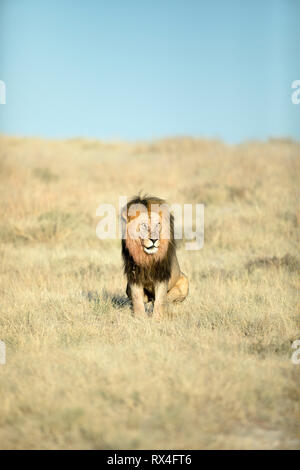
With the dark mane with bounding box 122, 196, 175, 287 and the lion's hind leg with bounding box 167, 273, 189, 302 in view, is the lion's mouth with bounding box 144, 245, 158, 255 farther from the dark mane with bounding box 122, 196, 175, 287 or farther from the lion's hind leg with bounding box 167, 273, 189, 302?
the lion's hind leg with bounding box 167, 273, 189, 302

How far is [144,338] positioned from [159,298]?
78 centimetres

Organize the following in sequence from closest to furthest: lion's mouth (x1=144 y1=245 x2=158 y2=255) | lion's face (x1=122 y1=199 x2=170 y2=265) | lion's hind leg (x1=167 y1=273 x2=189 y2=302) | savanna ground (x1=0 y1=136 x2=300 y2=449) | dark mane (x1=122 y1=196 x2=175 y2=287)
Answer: savanna ground (x1=0 y1=136 x2=300 y2=449), lion's face (x1=122 y1=199 x2=170 y2=265), lion's mouth (x1=144 y1=245 x2=158 y2=255), dark mane (x1=122 y1=196 x2=175 y2=287), lion's hind leg (x1=167 y1=273 x2=189 y2=302)

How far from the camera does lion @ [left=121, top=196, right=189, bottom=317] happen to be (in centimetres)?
525

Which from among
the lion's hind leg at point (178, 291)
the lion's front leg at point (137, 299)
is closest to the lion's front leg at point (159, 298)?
the lion's front leg at point (137, 299)

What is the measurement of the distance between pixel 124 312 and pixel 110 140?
24873mm

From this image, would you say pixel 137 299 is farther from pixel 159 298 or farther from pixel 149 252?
pixel 149 252

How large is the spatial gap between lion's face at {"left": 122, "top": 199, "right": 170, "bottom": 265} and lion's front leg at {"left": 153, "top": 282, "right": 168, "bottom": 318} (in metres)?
0.36

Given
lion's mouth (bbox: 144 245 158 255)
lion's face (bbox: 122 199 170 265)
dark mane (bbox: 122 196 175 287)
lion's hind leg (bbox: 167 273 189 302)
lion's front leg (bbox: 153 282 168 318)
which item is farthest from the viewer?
lion's hind leg (bbox: 167 273 189 302)

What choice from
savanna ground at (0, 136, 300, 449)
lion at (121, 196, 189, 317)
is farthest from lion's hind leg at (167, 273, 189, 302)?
savanna ground at (0, 136, 300, 449)

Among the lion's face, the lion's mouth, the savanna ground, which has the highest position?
the lion's face
